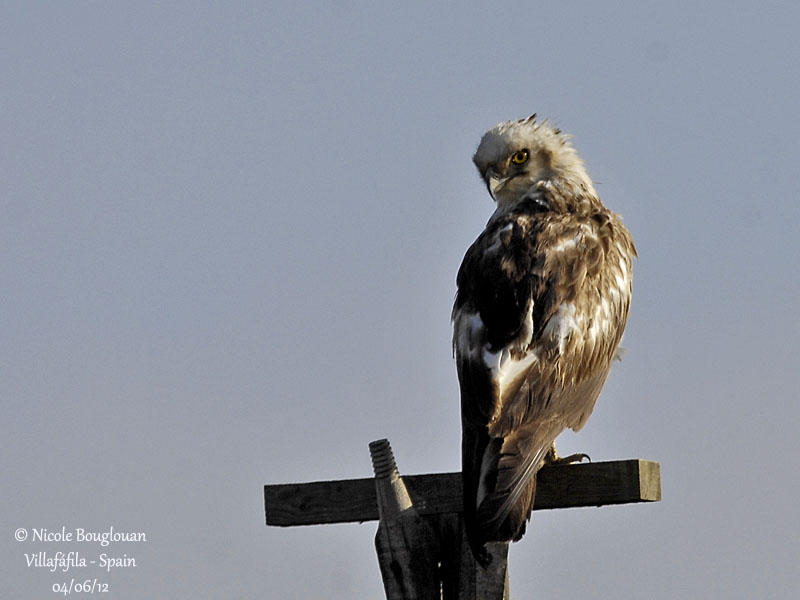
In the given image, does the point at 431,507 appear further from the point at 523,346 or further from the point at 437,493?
the point at 523,346

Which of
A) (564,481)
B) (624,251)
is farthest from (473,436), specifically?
(624,251)

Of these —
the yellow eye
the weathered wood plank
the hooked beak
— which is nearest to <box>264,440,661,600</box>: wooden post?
the weathered wood plank

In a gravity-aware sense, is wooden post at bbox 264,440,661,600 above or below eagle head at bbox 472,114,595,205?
below

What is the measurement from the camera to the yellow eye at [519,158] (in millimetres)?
8078

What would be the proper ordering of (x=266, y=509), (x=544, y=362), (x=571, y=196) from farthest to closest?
(x=571, y=196) → (x=544, y=362) → (x=266, y=509)

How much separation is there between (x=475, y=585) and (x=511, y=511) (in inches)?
12.3

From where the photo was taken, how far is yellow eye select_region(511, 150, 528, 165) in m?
8.08

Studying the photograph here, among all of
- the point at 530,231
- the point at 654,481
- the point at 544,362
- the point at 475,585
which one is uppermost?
the point at 530,231

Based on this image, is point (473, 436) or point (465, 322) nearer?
point (473, 436)

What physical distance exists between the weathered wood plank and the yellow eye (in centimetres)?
286

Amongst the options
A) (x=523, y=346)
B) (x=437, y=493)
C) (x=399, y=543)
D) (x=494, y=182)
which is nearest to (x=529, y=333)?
(x=523, y=346)

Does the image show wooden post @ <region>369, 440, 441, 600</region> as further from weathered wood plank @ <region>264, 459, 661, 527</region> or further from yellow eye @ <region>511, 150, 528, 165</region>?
yellow eye @ <region>511, 150, 528, 165</region>

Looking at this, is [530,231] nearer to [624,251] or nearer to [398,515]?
[624,251]

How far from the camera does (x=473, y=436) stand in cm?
568
